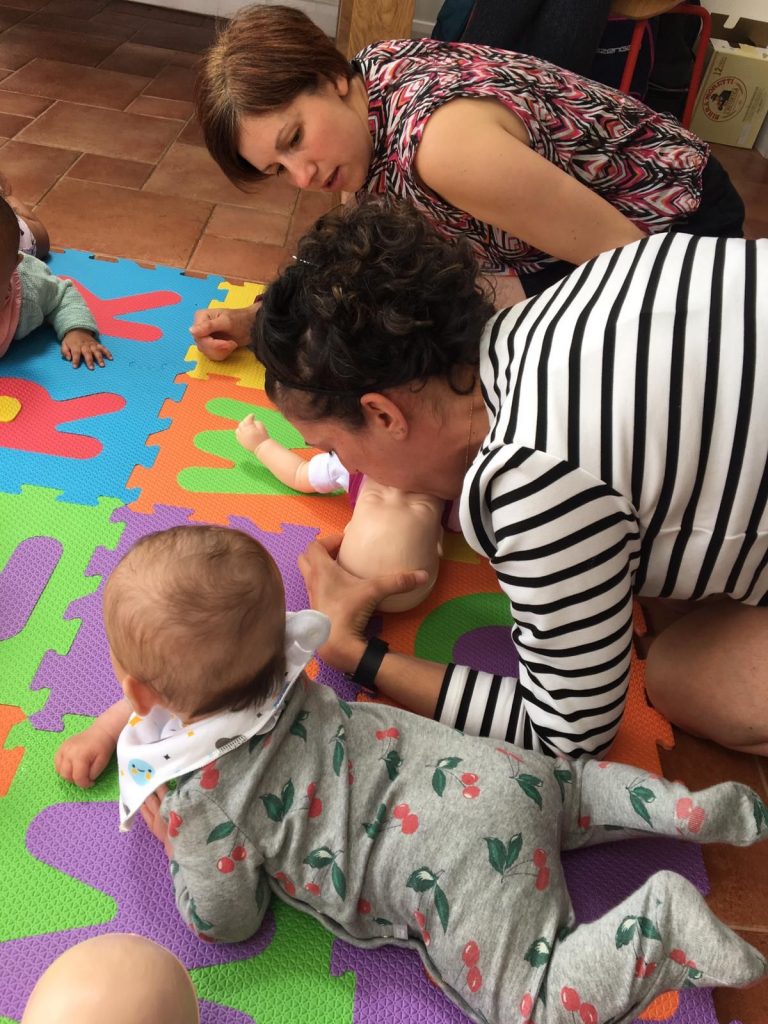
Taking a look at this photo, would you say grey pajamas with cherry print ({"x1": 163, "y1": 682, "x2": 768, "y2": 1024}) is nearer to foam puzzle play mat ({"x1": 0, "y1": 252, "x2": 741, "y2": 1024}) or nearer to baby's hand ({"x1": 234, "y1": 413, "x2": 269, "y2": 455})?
foam puzzle play mat ({"x1": 0, "y1": 252, "x2": 741, "y2": 1024})

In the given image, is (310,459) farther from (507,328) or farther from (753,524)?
(753,524)

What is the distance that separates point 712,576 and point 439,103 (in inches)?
31.4

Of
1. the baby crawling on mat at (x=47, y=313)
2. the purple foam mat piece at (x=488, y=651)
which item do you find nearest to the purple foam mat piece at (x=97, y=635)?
the purple foam mat piece at (x=488, y=651)

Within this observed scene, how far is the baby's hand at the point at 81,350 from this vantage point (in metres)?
1.61

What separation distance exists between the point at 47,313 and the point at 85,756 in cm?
104

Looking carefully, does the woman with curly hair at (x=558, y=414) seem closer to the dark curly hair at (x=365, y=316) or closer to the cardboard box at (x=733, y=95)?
the dark curly hair at (x=365, y=316)

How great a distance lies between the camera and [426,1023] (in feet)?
2.83

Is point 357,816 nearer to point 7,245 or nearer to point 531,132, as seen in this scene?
point 531,132

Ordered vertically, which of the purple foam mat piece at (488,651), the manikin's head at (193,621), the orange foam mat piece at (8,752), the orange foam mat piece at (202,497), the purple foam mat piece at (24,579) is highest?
the manikin's head at (193,621)

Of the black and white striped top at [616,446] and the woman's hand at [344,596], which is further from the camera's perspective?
the woman's hand at [344,596]

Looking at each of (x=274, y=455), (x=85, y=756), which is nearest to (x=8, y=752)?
(x=85, y=756)

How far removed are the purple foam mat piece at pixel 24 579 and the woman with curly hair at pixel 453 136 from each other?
692mm

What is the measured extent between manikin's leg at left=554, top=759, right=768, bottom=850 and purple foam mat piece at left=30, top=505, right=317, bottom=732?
0.49 meters

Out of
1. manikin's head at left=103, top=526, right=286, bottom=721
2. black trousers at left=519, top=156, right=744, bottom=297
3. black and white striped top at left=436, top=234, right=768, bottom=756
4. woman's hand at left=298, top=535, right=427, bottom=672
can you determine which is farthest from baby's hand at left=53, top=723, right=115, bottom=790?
black trousers at left=519, top=156, right=744, bottom=297
